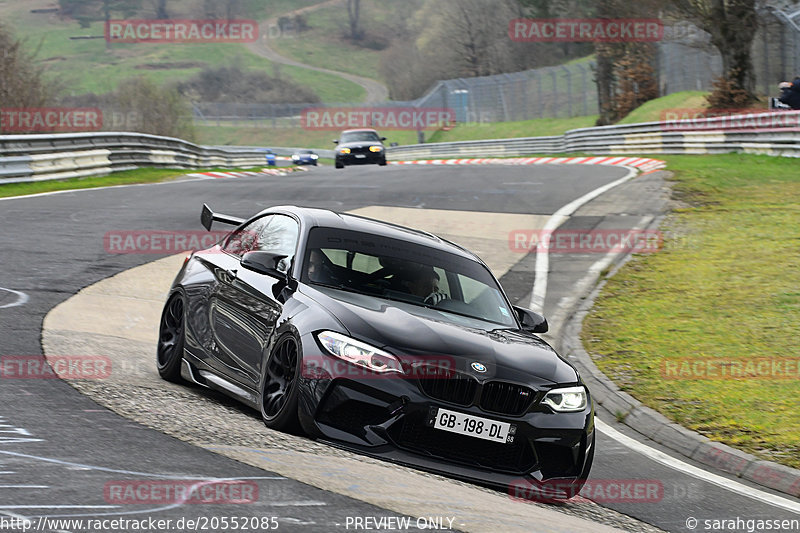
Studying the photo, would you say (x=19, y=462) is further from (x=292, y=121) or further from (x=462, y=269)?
(x=292, y=121)

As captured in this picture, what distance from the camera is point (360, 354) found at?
6258 mm

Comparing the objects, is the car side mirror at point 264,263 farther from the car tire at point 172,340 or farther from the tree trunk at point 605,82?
the tree trunk at point 605,82

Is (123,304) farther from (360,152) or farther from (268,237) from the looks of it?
(360,152)

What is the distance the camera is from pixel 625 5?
55438 millimetres

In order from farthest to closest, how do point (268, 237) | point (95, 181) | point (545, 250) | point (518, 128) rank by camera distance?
point (518, 128) < point (95, 181) < point (545, 250) < point (268, 237)

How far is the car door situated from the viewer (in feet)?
23.5

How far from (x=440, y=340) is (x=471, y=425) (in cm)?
59

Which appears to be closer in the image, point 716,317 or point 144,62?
point 716,317

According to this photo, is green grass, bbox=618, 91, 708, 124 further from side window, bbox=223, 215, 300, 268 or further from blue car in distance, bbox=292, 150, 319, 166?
side window, bbox=223, 215, 300, 268

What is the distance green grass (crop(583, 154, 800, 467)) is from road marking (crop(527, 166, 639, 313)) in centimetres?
81

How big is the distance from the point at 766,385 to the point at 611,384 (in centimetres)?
144

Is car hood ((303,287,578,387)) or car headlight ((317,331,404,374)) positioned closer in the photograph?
car headlight ((317,331,404,374))

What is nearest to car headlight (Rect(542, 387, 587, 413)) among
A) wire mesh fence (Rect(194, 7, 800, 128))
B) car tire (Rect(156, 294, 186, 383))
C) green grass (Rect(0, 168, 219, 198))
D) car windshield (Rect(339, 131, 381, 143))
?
car tire (Rect(156, 294, 186, 383))

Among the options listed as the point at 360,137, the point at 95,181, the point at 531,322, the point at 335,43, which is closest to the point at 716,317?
the point at 531,322
